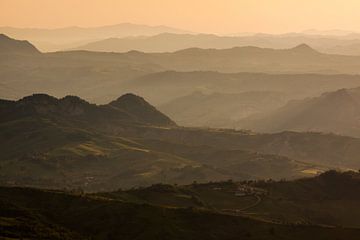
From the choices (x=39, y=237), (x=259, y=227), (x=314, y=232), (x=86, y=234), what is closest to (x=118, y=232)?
(x=86, y=234)

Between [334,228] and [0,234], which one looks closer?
[0,234]

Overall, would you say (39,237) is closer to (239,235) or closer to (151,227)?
(151,227)

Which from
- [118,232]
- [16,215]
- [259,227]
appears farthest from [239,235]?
[16,215]

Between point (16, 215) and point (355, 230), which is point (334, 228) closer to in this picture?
point (355, 230)

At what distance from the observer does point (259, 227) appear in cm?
19925

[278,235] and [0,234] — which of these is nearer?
[0,234]

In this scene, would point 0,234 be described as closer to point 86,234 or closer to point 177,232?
point 86,234

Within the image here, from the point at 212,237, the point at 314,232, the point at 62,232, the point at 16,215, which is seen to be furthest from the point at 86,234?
the point at 314,232

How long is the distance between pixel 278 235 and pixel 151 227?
36553 millimetres

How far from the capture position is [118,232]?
648 ft

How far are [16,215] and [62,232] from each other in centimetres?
1821

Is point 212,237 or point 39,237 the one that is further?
point 212,237

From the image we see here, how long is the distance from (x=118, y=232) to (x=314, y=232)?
56703 millimetres

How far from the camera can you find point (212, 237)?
643 feet
